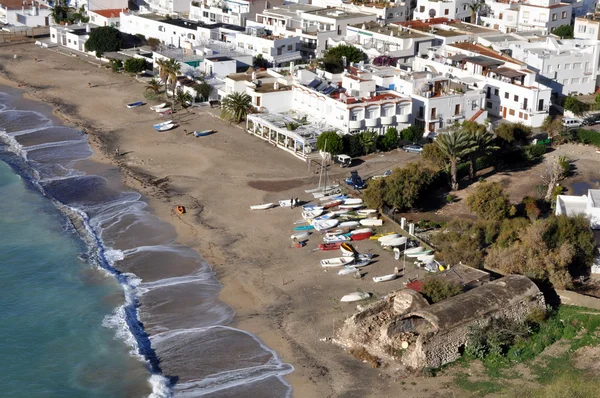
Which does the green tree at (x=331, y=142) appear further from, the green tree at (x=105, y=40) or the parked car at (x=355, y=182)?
the green tree at (x=105, y=40)

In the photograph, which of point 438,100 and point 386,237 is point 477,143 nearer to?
point 438,100

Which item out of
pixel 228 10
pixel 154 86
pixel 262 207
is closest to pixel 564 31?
pixel 228 10

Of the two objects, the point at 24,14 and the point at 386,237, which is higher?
the point at 24,14

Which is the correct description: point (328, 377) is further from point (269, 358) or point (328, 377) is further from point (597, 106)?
point (597, 106)

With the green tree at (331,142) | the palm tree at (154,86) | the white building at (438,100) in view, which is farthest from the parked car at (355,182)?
the palm tree at (154,86)

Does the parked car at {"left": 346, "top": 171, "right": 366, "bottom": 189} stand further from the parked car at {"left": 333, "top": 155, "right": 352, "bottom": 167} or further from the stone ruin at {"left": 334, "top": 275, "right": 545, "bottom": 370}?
the stone ruin at {"left": 334, "top": 275, "right": 545, "bottom": 370}

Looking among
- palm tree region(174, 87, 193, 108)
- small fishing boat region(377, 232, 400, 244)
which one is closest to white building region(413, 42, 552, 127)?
palm tree region(174, 87, 193, 108)
